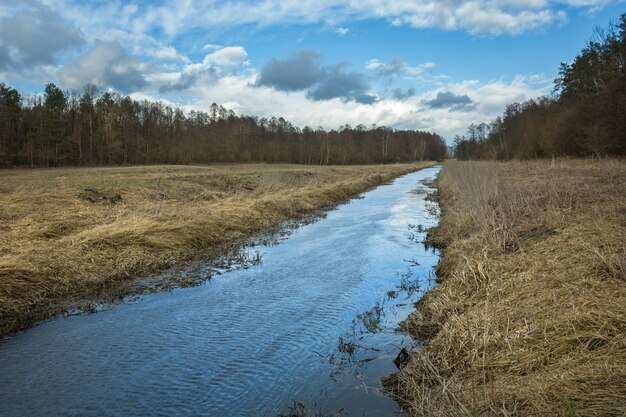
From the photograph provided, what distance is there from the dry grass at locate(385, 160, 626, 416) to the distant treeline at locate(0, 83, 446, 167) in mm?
54196

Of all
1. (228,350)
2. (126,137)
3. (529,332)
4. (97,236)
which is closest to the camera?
(529,332)

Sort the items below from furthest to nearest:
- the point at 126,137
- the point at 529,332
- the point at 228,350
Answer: the point at 126,137 → the point at 228,350 → the point at 529,332

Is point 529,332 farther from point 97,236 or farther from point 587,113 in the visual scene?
point 587,113

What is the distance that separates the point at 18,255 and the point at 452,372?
8.31 meters

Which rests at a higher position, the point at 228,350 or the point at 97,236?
the point at 97,236

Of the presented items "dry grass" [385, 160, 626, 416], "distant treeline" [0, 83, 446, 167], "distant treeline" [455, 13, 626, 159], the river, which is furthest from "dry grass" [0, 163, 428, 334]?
"distant treeline" [0, 83, 446, 167]

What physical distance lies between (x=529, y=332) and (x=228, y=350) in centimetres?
393

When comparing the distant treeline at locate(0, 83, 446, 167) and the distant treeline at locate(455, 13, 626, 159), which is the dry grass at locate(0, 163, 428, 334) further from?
the distant treeline at locate(0, 83, 446, 167)

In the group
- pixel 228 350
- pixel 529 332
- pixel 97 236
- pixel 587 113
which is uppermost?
pixel 587 113

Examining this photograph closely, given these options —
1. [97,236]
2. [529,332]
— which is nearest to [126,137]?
[97,236]

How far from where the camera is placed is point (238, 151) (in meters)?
75.3

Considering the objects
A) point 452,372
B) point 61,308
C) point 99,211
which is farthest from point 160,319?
point 99,211

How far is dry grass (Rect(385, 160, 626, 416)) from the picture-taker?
3684 millimetres

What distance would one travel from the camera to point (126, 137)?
2405 inches
